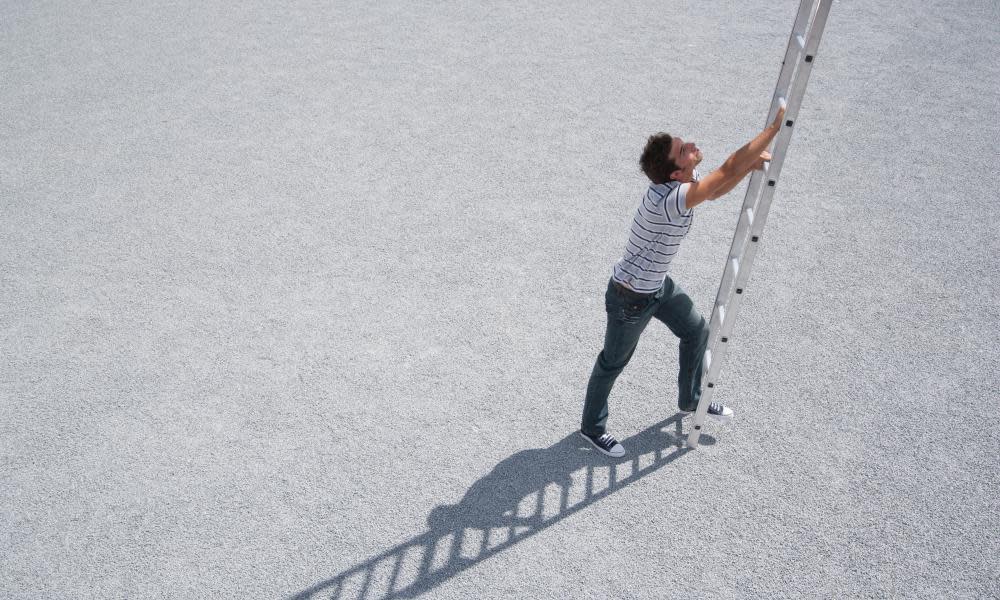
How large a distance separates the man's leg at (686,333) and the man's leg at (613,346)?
13 cm

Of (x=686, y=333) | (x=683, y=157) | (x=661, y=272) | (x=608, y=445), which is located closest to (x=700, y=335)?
(x=686, y=333)

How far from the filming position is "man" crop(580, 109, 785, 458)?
308 cm

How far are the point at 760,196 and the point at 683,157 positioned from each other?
17.7 inches

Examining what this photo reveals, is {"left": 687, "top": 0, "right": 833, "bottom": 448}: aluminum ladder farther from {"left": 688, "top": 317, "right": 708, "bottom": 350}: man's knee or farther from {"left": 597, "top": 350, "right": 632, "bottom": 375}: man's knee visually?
{"left": 597, "top": 350, "right": 632, "bottom": 375}: man's knee

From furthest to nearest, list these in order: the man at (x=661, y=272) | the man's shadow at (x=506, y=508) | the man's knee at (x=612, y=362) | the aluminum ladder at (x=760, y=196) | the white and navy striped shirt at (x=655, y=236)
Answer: the man's knee at (x=612, y=362) → the man's shadow at (x=506, y=508) → the white and navy striped shirt at (x=655, y=236) → the man at (x=661, y=272) → the aluminum ladder at (x=760, y=196)

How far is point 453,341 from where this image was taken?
Answer: 192 inches

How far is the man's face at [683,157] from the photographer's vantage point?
10.2ft

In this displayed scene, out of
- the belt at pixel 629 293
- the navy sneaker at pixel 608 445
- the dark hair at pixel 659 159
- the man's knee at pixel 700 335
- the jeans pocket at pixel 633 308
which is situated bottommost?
the navy sneaker at pixel 608 445

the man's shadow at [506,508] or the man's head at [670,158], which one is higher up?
the man's head at [670,158]

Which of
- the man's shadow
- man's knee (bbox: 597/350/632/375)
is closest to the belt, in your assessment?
man's knee (bbox: 597/350/632/375)

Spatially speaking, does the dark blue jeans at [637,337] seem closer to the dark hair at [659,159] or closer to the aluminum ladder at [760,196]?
the aluminum ladder at [760,196]

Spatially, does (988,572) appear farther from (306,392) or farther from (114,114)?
(114,114)

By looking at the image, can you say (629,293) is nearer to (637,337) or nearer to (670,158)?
(637,337)

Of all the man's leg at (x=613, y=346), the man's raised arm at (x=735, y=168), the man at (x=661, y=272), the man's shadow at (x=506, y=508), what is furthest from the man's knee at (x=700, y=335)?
the man's raised arm at (x=735, y=168)
